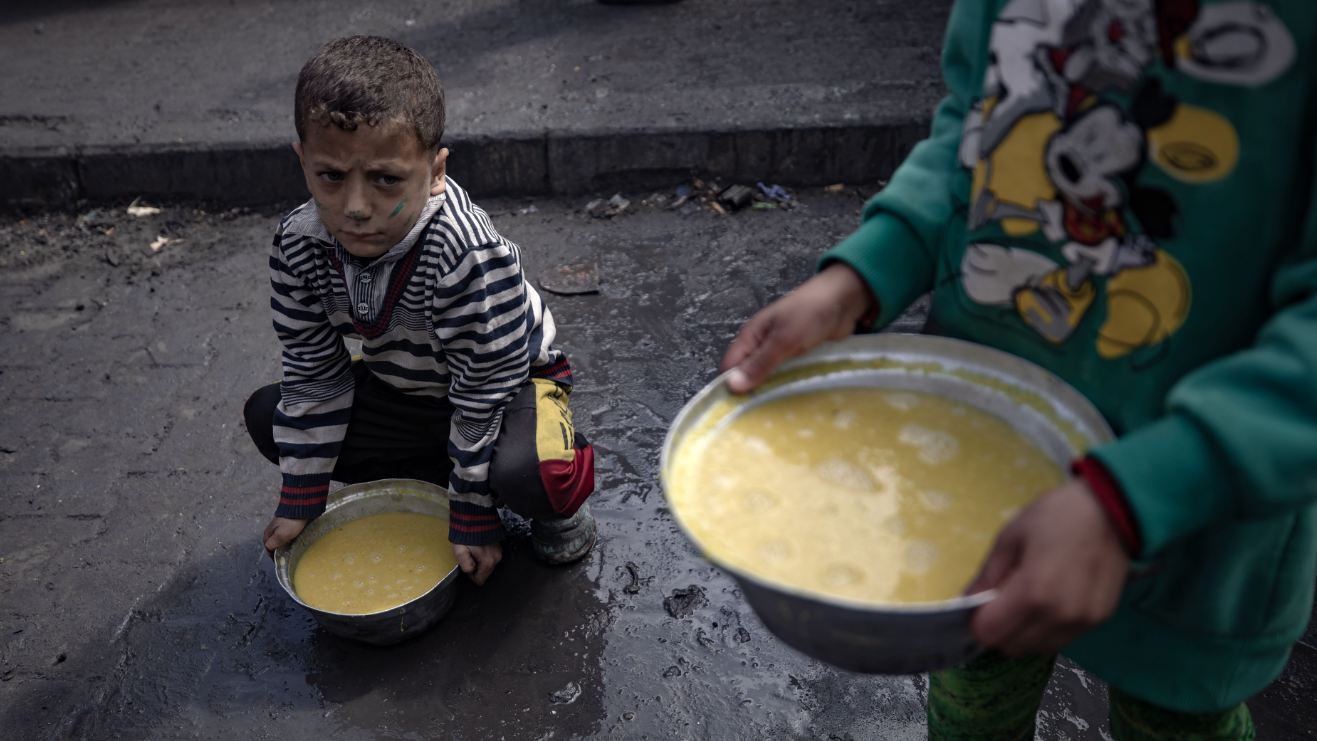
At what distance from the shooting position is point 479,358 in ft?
7.15

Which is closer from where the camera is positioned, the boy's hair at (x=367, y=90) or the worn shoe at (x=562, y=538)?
the boy's hair at (x=367, y=90)

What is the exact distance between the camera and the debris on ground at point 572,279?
370cm

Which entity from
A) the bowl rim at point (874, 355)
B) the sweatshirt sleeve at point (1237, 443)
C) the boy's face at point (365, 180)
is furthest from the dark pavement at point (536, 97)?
the sweatshirt sleeve at point (1237, 443)

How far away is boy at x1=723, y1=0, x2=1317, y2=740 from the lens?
875 mm

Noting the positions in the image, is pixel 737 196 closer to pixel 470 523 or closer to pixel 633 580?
pixel 633 580

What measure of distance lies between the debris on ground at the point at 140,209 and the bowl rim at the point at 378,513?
285 cm

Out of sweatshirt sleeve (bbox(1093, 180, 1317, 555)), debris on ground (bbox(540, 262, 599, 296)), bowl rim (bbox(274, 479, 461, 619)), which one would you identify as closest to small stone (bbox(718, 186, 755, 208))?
debris on ground (bbox(540, 262, 599, 296))

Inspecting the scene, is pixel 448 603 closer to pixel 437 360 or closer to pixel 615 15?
pixel 437 360

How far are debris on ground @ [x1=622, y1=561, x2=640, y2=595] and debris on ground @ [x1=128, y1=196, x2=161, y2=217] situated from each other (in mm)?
3532

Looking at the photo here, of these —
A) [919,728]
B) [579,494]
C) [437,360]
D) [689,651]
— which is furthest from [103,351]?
[919,728]

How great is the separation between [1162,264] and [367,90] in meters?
1.66

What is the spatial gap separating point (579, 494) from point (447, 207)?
84cm

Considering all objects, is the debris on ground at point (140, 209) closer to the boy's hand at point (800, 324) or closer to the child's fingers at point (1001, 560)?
the boy's hand at point (800, 324)

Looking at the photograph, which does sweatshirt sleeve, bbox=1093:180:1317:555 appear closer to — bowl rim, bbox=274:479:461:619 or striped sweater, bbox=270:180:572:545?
striped sweater, bbox=270:180:572:545
